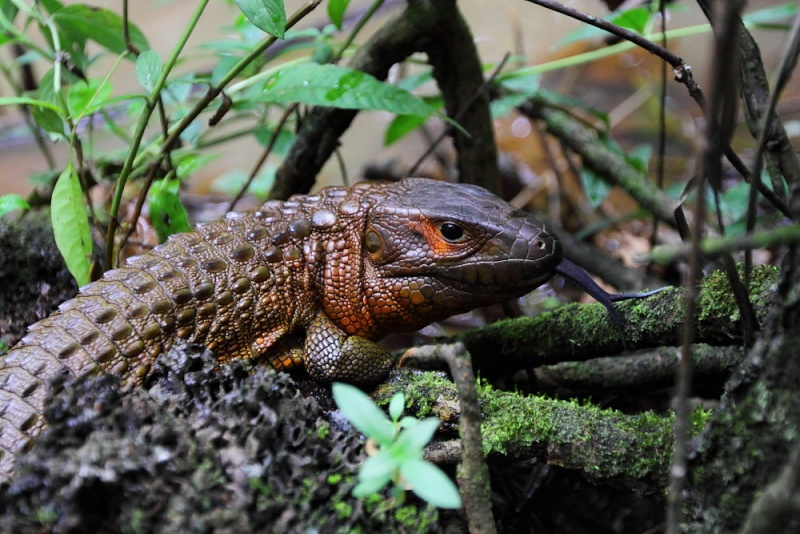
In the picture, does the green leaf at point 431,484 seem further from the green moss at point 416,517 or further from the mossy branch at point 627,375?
the mossy branch at point 627,375

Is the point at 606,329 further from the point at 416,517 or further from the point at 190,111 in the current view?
the point at 190,111

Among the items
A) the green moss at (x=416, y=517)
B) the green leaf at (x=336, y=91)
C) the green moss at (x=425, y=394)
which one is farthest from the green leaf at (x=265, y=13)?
the green moss at (x=416, y=517)

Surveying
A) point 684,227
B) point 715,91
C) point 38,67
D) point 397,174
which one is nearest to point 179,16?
point 38,67

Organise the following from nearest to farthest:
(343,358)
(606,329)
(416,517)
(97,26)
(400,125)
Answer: (416,517)
(343,358)
(606,329)
(97,26)
(400,125)

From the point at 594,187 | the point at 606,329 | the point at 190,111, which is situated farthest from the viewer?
the point at 594,187

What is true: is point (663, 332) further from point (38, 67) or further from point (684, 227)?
point (38, 67)

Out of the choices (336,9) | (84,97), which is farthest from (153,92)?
(336,9)

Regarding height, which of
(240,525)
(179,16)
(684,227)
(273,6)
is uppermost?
(179,16)

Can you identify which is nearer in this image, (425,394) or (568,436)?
(568,436)
